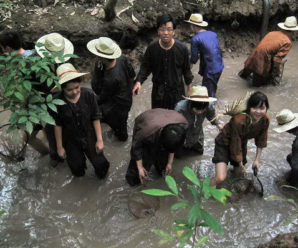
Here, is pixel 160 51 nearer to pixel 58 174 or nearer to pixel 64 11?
pixel 58 174

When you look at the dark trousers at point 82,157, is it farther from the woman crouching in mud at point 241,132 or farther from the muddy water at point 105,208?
the woman crouching in mud at point 241,132

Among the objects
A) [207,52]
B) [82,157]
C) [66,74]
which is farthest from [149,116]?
[207,52]

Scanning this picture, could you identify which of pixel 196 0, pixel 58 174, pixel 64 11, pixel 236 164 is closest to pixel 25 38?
pixel 64 11

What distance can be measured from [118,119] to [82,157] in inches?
34.3

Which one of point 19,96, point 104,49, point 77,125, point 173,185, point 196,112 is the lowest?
point 77,125

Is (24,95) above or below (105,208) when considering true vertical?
above

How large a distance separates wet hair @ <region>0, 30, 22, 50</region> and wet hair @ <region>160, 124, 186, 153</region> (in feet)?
6.51

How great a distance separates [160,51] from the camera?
3.94 meters

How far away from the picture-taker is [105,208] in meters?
3.51

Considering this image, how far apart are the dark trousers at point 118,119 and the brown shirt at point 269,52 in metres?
2.89

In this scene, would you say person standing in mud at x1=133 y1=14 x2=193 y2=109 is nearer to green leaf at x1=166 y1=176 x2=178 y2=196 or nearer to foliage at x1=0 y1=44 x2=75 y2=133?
foliage at x1=0 y1=44 x2=75 y2=133

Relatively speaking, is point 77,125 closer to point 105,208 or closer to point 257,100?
point 105,208

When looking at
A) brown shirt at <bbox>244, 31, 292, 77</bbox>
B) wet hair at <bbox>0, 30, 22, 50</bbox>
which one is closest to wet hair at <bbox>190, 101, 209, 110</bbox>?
wet hair at <bbox>0, 30, 22, 50</bbox>

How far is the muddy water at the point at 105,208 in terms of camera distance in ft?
10.3
